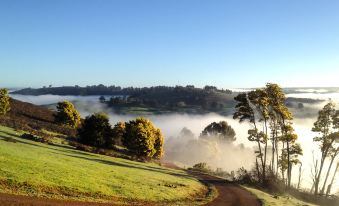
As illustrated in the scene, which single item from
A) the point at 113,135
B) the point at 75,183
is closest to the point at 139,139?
the point at 113,135

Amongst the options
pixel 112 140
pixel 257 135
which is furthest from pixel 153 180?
pixel 112 140

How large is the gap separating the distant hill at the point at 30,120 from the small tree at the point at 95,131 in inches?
270

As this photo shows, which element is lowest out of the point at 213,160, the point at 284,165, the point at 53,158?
the point at 213,160

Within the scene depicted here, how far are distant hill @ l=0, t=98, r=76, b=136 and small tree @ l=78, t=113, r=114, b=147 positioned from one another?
685 cm

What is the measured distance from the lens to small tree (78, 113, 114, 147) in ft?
253

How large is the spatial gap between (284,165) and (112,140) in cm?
3564

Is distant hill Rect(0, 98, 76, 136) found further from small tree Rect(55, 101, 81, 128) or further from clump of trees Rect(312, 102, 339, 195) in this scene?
clump of trees Rect(312, 102, 339, 195)

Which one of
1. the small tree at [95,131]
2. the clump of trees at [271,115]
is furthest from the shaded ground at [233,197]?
the small tree at [95,131]

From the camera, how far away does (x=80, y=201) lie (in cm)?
2850

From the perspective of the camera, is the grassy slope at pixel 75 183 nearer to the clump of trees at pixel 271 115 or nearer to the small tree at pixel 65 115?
the clump of trees at pixel 271 115

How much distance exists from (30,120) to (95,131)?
1616cm

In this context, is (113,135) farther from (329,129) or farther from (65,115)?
(329,129)

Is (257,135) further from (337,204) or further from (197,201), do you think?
(197,201)

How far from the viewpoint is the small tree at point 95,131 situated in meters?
77.1
